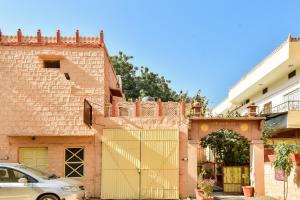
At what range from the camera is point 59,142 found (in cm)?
1695

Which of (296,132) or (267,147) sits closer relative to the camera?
(267,147)

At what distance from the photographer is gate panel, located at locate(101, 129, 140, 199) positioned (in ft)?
54.9

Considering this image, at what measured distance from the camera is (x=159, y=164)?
1684 cm

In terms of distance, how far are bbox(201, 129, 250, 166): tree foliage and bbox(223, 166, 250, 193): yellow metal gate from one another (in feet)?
3.24

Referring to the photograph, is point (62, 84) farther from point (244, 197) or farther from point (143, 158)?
point (244, 197)

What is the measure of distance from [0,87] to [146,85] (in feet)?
76.2

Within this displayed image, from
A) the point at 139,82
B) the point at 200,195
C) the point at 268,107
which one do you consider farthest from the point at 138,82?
the point at 200,195

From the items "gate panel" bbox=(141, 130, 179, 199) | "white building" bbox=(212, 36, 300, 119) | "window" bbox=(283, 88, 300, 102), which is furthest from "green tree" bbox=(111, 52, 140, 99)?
"gate panel" bbox=(141, 130, 179, 199)

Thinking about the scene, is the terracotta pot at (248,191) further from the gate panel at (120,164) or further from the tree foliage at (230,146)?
the gate panel at (120,164)

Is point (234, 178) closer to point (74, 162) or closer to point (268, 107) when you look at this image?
point (74, 162)

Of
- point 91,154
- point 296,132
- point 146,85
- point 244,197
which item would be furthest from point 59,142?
point 146,85

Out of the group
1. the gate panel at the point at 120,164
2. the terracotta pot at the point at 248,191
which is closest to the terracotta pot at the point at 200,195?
the terracotta pot at the point at 248,191

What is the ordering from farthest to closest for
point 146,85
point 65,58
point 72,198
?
point 146,85, point 65,58, point 72,198

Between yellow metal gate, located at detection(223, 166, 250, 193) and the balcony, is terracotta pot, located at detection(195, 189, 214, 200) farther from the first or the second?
the balcony
